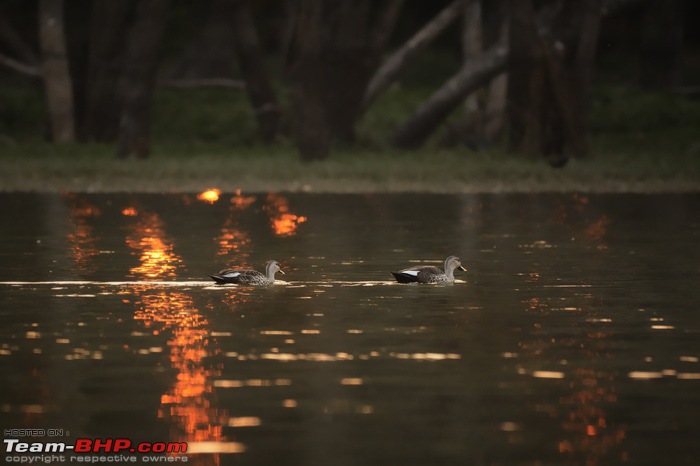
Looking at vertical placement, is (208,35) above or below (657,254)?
above

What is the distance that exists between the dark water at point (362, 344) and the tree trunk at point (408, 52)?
1994cm

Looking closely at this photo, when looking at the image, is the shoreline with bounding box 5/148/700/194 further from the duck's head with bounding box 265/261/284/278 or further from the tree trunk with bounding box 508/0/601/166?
the duck's head with bounding box 265/261/284/278

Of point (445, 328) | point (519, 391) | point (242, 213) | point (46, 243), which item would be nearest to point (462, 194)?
point (242, 213)

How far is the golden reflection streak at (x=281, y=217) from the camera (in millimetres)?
25281

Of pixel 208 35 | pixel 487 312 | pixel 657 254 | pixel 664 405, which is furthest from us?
pixel 208 35

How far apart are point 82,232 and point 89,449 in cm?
1507

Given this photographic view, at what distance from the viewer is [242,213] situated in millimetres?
28812

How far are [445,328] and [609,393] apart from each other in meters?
3.20

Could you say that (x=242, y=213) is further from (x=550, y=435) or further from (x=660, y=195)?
(x=550, y=435)

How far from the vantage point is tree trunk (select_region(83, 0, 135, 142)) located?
43.5 m

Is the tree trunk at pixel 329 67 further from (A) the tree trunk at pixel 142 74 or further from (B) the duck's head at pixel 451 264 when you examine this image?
(B) the duck's head at pixel 451 264

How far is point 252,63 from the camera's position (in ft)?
142

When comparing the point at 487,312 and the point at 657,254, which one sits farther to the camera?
the point at 657,254

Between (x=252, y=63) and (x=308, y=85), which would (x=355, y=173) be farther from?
(x=252, y=63)
